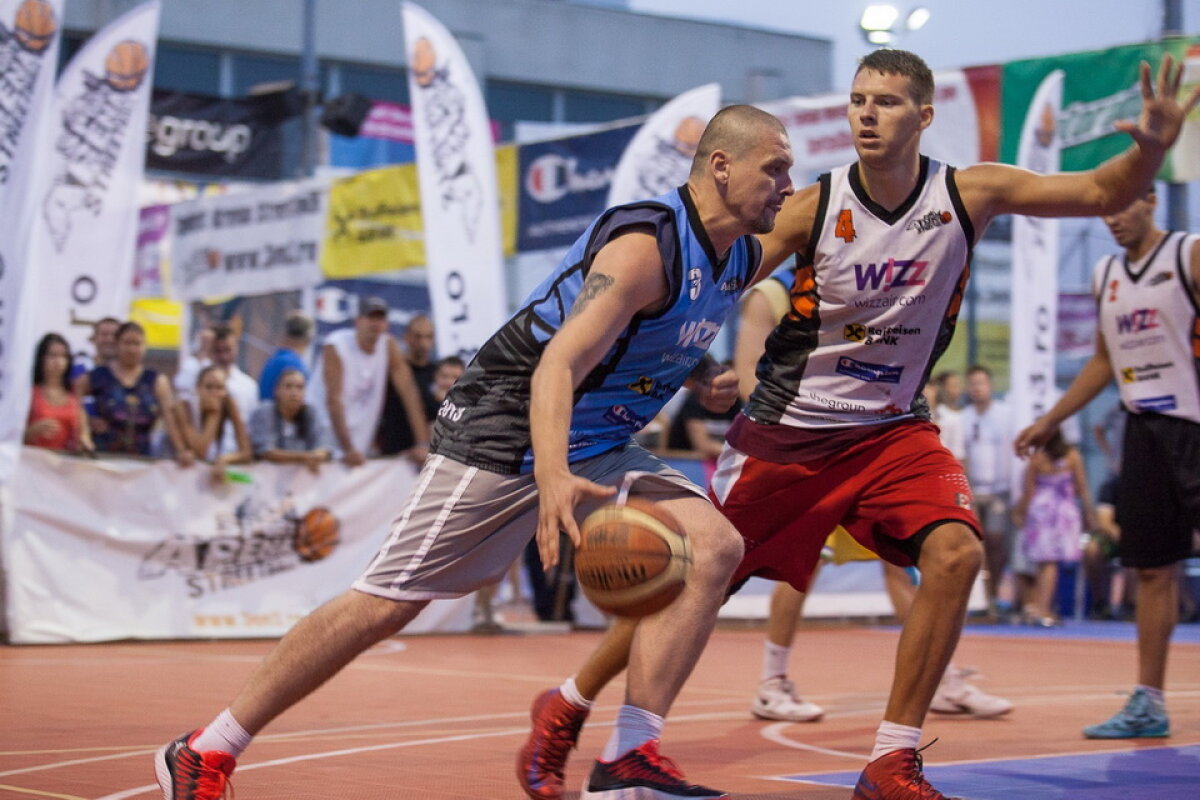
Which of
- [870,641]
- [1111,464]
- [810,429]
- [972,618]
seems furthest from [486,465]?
[1111,464]

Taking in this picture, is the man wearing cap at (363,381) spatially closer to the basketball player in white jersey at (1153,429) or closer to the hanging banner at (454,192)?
the hanging banner at (454,192)

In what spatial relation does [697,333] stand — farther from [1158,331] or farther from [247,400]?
[247,400]

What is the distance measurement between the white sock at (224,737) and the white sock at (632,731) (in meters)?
0.98

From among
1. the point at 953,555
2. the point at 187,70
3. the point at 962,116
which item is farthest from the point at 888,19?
the point at 187,70

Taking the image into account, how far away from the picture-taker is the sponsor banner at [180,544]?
36.5 ft

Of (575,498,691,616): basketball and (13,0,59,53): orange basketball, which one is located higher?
(13,0,59,53): orange basketball

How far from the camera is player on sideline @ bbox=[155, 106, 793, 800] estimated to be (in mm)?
4250

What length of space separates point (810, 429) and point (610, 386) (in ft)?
3.52

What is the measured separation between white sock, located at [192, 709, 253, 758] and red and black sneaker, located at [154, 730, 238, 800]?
0.6 inches

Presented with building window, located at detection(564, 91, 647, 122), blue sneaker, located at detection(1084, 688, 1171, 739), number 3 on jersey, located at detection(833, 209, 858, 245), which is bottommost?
blue sneaker, located at detection(1084, 688, 1171, 739)

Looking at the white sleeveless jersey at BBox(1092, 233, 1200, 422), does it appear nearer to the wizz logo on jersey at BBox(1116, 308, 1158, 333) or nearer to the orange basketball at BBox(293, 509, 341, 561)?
the wizz logo on jersey at BBox(1116, 308, 1158, 333)

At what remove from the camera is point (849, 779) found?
207 inches

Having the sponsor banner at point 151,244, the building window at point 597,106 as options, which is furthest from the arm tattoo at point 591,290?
the building window at point 597,106

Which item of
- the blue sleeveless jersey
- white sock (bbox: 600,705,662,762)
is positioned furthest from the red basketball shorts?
white sock (bbox: 600,705,662,762)
